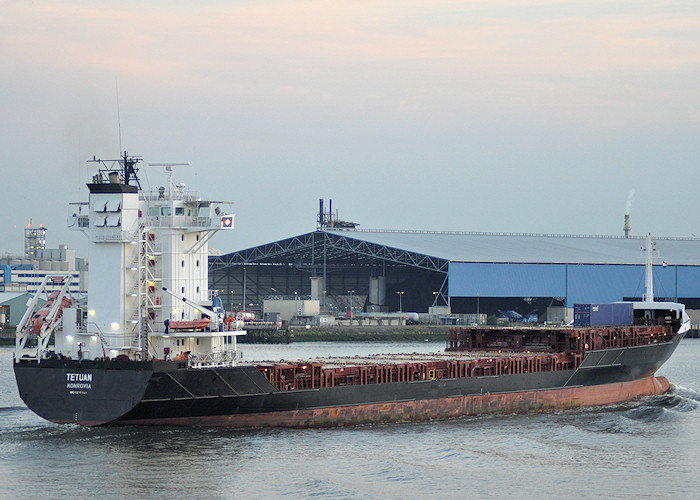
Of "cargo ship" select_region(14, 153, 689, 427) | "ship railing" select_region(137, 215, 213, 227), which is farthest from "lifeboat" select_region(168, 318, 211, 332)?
"ship railing" select_region(137, 215, 213, 227)

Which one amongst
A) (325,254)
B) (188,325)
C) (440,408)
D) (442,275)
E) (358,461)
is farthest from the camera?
(442,275)

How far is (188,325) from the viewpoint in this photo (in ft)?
110

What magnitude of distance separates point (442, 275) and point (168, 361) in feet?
247

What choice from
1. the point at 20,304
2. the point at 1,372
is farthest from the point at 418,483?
the point at 20,304

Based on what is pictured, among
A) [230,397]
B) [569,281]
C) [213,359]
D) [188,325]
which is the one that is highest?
[569,281]

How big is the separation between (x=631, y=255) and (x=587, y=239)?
890 cm

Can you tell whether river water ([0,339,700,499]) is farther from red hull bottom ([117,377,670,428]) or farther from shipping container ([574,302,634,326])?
shipping container ([574,302,634,326])

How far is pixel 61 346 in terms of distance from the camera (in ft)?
113

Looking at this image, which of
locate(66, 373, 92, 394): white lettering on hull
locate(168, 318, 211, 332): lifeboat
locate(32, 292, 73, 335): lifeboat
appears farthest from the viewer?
locate(32, 292, 73, 335): lifeboat

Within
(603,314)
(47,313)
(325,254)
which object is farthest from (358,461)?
(325,254)

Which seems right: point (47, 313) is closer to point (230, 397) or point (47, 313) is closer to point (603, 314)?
point (230, 397)

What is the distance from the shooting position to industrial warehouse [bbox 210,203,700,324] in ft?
320

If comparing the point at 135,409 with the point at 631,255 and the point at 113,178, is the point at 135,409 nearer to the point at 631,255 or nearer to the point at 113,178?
the point at 113,178

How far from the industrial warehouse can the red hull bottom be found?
161ft
